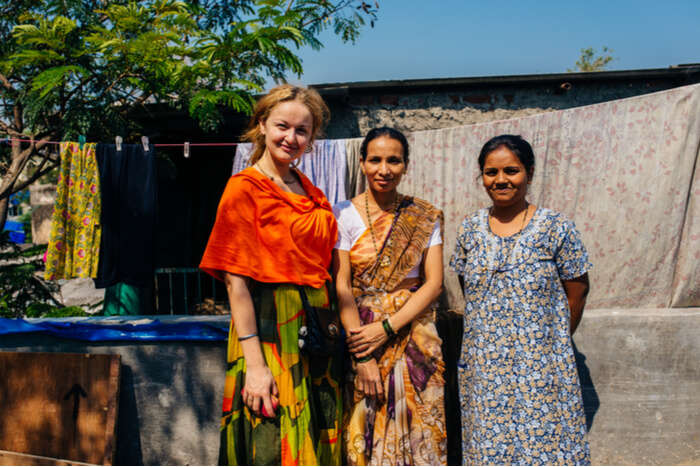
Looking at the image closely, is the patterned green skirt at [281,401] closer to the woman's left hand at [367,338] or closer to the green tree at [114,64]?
the woman's left hand at [367,338]

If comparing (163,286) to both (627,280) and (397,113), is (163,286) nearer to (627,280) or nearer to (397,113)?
(397,113)

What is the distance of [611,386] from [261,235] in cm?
261

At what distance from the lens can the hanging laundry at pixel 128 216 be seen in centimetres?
340

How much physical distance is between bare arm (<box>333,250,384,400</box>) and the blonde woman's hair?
0.55 metres

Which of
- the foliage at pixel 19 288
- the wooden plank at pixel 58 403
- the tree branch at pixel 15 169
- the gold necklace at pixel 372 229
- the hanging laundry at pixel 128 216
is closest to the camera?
the gold necklace at pixel 372 229

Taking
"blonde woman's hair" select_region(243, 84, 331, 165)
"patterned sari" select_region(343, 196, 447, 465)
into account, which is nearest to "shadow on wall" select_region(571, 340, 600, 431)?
"patterned sari" select_region(343, 196, 447, 465)

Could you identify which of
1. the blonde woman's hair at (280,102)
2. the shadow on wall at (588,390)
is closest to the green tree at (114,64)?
the blonde woman's hair at (280,102)

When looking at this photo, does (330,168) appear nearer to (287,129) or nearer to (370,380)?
(287,129)

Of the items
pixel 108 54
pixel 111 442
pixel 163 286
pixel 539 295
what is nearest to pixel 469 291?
pixel 539 295

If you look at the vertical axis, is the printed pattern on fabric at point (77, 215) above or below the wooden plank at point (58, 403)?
above

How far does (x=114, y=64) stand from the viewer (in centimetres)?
391

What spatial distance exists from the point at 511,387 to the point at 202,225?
18.6 feet

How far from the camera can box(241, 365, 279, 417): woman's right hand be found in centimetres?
163

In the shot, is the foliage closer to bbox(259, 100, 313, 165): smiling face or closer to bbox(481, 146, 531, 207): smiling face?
bbox(259, 100, 313, 165): smiling face
